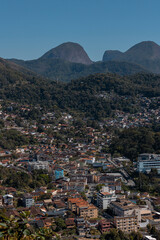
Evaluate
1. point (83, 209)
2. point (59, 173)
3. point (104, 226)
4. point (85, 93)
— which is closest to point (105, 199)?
point (83, 209)

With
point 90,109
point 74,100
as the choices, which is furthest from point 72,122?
point 74,100

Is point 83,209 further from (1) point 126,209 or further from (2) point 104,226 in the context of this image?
(1) point 126,209

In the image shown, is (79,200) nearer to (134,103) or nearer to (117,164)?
(117,164)

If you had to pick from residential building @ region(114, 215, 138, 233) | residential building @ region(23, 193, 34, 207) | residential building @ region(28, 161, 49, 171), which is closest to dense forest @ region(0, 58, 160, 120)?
residential building @ region(28, 161, 49, 171)

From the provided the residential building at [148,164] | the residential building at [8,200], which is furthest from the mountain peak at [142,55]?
the residential building at [8,200]

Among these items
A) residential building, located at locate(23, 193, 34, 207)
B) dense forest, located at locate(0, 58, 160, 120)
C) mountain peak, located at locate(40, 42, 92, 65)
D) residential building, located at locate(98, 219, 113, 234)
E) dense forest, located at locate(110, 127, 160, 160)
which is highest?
→ mountain peak, located at locate(40, 42, 92, 65)

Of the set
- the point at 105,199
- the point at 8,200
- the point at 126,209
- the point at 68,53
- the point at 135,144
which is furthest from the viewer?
the point at 68,53

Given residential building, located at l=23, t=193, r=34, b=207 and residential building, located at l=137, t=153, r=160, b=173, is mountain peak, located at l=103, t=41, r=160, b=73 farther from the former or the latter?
residential building, located at l=23, t=193, r=34, b=207

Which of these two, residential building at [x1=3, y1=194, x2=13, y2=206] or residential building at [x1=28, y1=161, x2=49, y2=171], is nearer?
residential building at [x1=3, y1=194, x2=13, y2=206]

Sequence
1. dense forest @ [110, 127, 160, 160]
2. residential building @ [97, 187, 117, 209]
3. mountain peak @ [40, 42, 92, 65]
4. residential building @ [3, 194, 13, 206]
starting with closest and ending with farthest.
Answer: residential building @ [3, 194, 13, 206], residential building @ [97, 187, 117, 209], dense forest @ [110, 127, 160, 160], mountain peak @ [40, 42, 92, 65]
